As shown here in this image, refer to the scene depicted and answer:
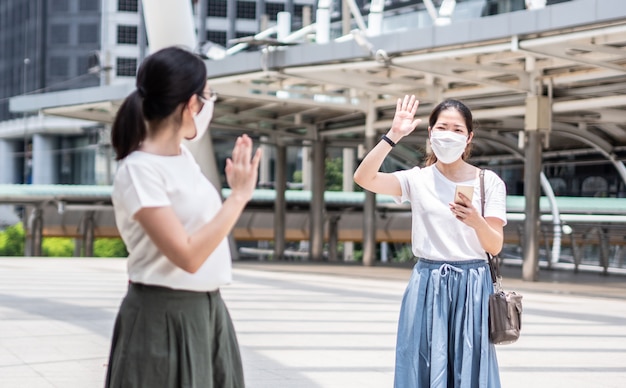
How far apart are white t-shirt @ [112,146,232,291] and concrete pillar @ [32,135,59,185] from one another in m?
95.5

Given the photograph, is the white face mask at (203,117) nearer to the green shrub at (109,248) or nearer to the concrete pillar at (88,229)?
the concrete pillar at (88,229)

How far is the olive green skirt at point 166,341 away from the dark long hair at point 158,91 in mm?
437

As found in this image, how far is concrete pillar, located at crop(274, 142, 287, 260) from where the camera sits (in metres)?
34.5

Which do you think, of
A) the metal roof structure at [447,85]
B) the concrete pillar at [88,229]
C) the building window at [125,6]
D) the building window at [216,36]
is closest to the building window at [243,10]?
the building window at [216,36]

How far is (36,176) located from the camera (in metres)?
96.4

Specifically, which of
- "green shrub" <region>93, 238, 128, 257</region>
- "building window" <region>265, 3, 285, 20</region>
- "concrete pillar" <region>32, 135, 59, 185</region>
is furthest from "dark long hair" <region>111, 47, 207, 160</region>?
"concrete pillar" <region>32, 135, 59, 185</region>

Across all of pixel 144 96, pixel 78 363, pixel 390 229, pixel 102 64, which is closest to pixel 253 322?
pixel 78 363

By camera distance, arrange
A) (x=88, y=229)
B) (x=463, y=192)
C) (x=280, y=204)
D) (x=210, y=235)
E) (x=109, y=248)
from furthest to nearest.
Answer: (x=109, y=248)
(x=88, y=229)
(x=280, y=204)
(x=463, y=192)
(x=210, y=235)

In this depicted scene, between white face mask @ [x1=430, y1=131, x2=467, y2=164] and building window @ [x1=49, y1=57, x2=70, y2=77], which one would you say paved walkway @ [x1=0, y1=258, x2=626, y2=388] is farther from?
building window @ [x1=49, y1=57, x2=70, y2=77]

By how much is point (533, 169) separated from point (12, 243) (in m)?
59.7

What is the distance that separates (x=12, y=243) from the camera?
77625 millimetres

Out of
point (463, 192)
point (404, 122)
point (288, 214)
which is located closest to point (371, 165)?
point (404, 122)

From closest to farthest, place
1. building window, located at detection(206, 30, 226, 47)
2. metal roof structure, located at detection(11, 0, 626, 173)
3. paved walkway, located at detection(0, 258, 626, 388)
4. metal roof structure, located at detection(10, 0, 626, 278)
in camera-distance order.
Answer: paved walkway, located at detection(0, 258, 626, 388) < metal roof structure, located at detection(11, 0, 626, 173) < metal roof structure, located at detection(10, 0, 626, 278) < building window, located at detection(206, 30, 226, 47)

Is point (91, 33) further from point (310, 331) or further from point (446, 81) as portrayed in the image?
point (310, 331)
